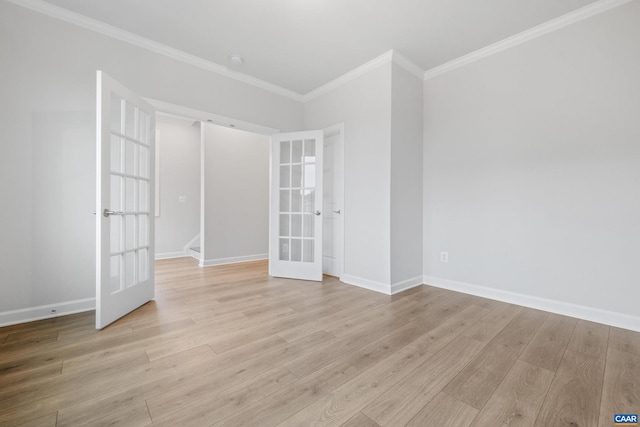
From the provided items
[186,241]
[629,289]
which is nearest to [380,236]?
[629,289]

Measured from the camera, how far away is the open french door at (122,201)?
201 cm

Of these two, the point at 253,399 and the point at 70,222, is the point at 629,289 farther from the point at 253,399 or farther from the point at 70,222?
the point at 70,222

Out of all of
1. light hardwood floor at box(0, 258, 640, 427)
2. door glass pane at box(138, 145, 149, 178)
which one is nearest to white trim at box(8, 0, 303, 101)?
door glass pane at box(138, 145, 149, 178)

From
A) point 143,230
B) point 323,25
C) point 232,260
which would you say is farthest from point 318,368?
point 232,260

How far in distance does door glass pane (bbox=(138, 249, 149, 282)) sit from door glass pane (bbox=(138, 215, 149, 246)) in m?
0.08

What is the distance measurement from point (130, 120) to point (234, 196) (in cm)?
235

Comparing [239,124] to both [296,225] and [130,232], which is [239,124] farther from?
[130,232]

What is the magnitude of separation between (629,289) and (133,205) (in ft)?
14.1

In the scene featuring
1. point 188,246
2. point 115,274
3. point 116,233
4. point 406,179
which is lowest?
point 188,246

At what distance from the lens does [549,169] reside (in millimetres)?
2455

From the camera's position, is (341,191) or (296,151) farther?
(296,151)

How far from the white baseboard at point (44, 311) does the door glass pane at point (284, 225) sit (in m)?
2.10

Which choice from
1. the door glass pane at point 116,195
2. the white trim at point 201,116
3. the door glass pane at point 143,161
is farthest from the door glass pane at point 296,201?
the door glass pane at point 116,195

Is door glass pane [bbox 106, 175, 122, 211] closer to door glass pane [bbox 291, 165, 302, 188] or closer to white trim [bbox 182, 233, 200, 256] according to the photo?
door glass pane [bbox 291, 165, 302, 188]
